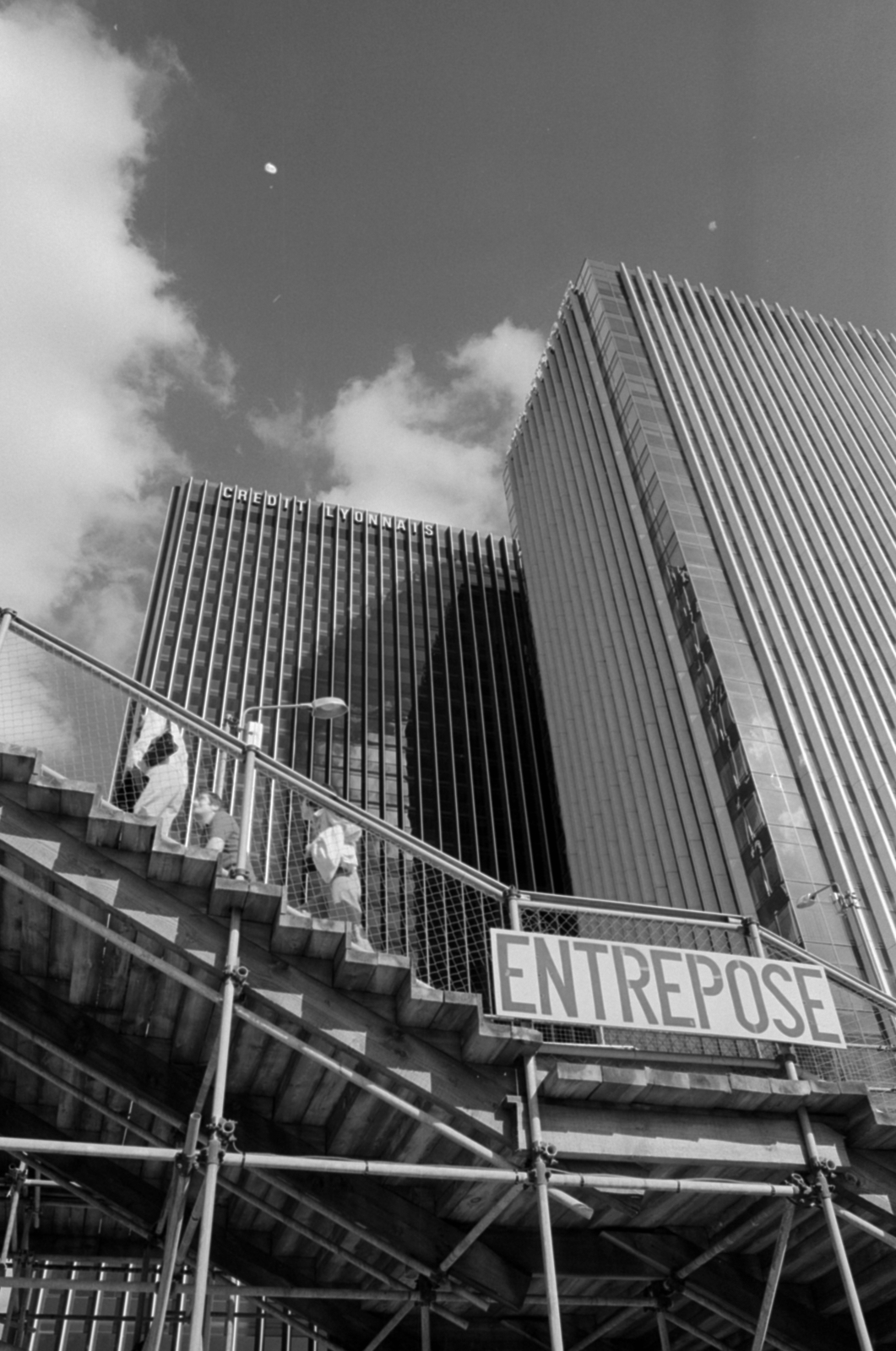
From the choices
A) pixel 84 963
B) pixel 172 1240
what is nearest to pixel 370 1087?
pixel 172 1240

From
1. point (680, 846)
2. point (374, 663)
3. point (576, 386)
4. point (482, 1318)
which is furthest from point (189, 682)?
point (482, 1318)

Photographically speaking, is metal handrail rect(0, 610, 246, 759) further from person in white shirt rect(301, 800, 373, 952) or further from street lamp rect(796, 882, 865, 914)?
street lamp rect(796, 882, 865, 914)

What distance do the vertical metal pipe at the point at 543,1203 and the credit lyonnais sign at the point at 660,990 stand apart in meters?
0.55

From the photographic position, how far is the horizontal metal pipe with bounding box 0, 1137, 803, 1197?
308 inches

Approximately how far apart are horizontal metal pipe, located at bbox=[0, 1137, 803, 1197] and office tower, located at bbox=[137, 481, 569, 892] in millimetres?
64446

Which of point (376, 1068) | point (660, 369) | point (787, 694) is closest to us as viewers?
point (376, 1068)

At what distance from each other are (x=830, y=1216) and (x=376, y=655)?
80198 millimetres

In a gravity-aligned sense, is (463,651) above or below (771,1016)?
above

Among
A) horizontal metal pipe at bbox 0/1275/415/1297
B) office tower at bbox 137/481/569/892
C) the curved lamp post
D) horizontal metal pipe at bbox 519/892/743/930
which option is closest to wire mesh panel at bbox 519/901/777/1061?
horizontal metal pipe at bbox 519/892/743/930

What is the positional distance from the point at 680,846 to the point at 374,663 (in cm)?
4661

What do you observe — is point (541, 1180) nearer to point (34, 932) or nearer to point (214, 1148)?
point (214, 1148)

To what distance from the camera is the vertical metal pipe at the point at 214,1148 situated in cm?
726

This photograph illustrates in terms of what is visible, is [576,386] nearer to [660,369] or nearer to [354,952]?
[660,369]

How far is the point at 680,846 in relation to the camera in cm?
4456
